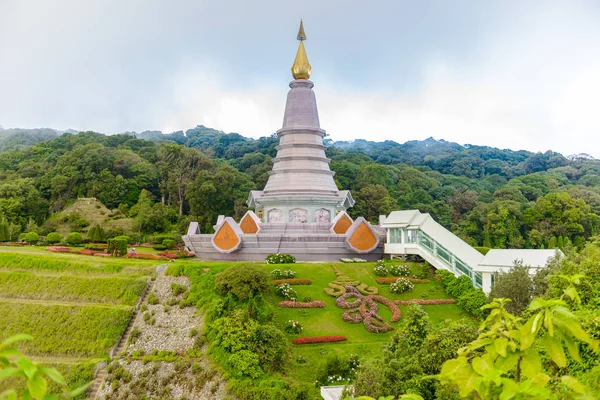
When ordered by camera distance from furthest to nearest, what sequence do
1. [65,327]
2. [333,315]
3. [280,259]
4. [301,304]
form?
[280,259] < [301,304] < [333,315] < [65,327]

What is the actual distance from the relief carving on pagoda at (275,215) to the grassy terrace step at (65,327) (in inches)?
Result: 544

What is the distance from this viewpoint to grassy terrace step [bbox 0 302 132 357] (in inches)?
759

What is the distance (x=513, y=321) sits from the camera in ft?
9.41

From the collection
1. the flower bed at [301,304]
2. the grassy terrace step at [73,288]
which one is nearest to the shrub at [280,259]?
the flower bed at [301,304]

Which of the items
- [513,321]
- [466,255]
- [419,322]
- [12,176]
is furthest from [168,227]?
[513,321]

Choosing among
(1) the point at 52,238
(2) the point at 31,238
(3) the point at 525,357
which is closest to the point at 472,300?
(3) the point at 525,357

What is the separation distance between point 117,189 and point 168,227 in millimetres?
11638

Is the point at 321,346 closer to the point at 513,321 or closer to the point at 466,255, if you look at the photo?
the point at 466,255

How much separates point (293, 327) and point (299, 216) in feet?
44.2

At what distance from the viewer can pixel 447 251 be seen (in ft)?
83.8

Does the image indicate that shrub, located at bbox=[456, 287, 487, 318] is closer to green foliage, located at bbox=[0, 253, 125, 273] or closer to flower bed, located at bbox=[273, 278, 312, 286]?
flower bed, located at bbox=[273, 278, 312, 286]

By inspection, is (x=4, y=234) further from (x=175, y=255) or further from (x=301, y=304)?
(x=301, y=304)

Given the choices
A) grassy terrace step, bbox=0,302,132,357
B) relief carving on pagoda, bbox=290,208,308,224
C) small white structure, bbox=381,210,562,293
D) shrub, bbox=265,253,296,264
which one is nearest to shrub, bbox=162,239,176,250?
relief carving on pagoda, bbox=290,208,308,224

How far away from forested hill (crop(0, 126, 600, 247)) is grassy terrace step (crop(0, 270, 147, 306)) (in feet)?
58.6
